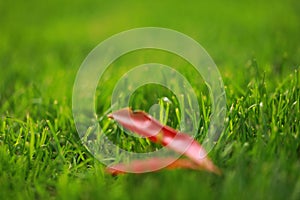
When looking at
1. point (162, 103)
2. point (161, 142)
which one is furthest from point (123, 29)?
point (161, 142)

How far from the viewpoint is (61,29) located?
14.2 feet

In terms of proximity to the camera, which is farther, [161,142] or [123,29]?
[123,29]

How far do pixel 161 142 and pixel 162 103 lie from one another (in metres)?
0.30

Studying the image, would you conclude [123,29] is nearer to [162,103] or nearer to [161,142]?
[162,103]

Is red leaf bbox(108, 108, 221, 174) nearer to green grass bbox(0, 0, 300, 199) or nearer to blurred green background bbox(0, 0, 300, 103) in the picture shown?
green grass bbox(0, 0, 300, 199)

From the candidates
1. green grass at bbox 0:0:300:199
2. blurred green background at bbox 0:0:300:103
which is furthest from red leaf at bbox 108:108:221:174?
blurred green background at bbox 0:0:300:103

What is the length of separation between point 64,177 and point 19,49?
7.81 ft

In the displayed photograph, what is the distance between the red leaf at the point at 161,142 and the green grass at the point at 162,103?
4 centimetres

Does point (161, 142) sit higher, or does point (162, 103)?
point (162, 103)

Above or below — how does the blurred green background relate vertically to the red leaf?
above

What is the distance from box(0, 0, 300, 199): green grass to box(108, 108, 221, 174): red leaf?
35 mm

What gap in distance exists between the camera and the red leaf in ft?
5.07

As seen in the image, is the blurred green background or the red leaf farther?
the blurred green background

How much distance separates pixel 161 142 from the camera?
168cm
